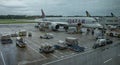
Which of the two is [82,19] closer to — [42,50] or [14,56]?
[42,50]

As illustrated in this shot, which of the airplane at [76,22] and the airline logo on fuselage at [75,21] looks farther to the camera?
the airline logo on fuselage at [75,21]

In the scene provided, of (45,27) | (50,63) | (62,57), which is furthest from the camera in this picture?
(45,27)

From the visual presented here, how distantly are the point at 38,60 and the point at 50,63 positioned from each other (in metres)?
2.25

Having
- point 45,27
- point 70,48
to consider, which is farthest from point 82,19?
point 70,48

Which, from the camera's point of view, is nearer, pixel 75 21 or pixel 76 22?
pixel 76 22

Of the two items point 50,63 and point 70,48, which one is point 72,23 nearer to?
point 70,48

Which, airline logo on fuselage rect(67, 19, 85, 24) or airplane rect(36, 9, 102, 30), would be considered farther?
airline logo on fuselage rect(67, 19, 85, 24)

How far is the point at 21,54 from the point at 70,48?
31.1ft

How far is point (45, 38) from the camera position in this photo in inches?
1668

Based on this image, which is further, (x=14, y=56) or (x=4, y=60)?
(x=14, y=56)

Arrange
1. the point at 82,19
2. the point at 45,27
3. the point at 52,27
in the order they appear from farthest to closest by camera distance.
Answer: the point at 45,27
the point at 52,27
the point at 82,19

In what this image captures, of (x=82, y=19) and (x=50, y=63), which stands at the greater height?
(x=82, y=19)

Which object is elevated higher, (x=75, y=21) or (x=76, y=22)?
(x=75, y=21)

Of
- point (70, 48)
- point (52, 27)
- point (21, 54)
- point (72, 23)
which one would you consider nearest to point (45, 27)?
point (52, 27)
